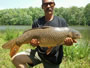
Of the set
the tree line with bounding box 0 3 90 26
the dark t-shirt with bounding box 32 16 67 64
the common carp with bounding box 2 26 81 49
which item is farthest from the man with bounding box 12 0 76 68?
the tree line with bounding box 0 3 90 26

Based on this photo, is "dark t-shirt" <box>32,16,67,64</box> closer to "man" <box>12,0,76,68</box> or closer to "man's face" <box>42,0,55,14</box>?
"man" <box>12,0,76,68</box>

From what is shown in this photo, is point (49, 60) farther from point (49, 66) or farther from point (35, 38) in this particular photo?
point (35, 38)

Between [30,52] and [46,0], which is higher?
[46,0]

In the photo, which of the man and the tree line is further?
the tree line

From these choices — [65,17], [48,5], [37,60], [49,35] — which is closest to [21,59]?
[37,60]

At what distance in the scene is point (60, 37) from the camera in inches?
94.0

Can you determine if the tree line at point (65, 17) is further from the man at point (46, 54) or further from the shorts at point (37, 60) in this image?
the shorts at point (37, 60)

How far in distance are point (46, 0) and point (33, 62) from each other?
1146 millimetres

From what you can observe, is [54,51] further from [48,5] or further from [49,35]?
[48,5]

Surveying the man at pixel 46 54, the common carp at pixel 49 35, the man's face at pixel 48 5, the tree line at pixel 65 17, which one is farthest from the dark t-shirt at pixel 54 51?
the tree line at pixel 65 17

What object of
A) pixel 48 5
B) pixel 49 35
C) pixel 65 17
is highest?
pixel 48 5

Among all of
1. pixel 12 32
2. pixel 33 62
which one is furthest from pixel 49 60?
pixel 12 32

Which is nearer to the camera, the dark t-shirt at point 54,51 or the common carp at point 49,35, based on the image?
the common carp at point 49,35

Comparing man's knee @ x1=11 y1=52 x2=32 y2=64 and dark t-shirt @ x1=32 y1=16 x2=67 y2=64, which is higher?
dark t-shirt @ x1=32 y1=16 x2=67 y2=64
